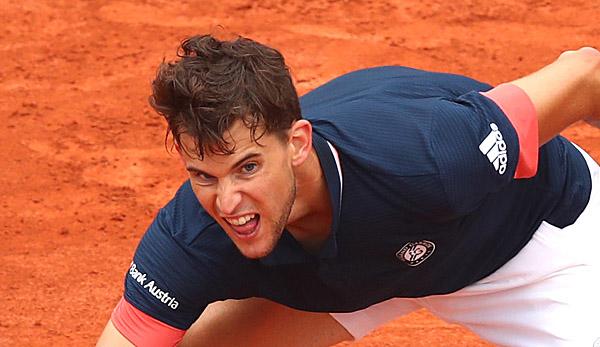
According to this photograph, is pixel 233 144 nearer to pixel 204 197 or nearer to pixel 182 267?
pixel 204 197

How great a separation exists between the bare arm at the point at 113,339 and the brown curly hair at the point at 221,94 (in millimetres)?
779

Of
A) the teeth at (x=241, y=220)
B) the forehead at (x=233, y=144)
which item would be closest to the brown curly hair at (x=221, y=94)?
the forehead at (x=233, y=144)

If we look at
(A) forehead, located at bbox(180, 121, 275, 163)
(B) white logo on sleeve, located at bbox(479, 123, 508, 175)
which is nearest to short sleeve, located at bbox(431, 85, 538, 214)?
(B) white logo on sleeve, located at bbox(479, 123, 508, 175)

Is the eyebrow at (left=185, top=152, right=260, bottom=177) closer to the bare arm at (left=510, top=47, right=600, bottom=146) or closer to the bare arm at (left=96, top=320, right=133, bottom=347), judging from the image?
the bare arm at (left=96, top=320, right=133, bottom=347)

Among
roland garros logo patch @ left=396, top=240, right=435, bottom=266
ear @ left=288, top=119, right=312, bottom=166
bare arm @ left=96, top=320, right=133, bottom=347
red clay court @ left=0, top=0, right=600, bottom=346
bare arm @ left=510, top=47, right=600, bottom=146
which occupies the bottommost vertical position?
red clay court @ left=0, top=0, right=600, bottom=346

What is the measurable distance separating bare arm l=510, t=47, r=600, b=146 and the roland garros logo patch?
21.3 inches

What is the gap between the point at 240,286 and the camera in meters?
4.52

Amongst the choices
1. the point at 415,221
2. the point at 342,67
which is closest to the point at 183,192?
the point at 415,221

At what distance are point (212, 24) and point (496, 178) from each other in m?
5.12

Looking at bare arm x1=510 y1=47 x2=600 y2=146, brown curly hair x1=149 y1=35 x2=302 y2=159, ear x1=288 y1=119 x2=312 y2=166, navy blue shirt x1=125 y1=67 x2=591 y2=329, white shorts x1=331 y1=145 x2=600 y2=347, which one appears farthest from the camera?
white shorts x1=331 y1=145 x2=600 y2=347

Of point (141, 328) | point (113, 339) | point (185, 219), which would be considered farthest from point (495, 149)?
point (113, 339)

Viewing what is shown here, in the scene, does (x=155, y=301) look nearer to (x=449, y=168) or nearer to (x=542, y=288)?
(x=449, y=168)

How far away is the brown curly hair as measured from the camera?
13.1 ft

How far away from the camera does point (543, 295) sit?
489 centimetres
